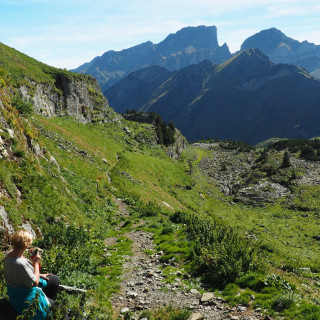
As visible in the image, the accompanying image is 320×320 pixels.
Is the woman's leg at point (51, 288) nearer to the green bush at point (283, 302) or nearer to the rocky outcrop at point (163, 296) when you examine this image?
the rocky outcrop at point (163, 296)

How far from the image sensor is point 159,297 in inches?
473

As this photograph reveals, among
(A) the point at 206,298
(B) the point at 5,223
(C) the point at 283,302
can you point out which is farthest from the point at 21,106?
(C) the point at 283,302

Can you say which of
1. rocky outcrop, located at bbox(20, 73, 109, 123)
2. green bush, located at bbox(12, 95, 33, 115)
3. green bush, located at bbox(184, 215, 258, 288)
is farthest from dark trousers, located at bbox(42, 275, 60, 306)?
rocky outcrop, located at bbox(20, 73, 109, 123)

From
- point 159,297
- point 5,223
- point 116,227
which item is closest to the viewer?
point 159,297

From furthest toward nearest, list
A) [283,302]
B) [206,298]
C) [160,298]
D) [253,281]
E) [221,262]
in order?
[221,262]
[253,281]
[160,298]
[206,298]
[283,302]

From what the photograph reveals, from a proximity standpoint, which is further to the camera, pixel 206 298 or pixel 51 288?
pixel 206 298

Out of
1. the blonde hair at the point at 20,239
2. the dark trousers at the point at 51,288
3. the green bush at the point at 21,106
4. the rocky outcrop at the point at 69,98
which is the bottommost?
the dark trousers at the point at 51,288

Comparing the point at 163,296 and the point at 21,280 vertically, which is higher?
the point at 21,280

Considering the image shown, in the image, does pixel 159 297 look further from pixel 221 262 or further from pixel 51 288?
pixel 51 288

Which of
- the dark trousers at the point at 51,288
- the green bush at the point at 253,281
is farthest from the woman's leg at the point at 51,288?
the green bush at the point at 253,281

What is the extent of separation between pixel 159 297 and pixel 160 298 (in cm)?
11

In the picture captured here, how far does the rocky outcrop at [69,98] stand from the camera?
50.7 m

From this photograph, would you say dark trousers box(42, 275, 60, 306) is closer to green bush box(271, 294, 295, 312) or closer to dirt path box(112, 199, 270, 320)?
dirt path box(112, 199, 270, 320)

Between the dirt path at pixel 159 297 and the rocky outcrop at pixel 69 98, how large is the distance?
39576 millimetres
